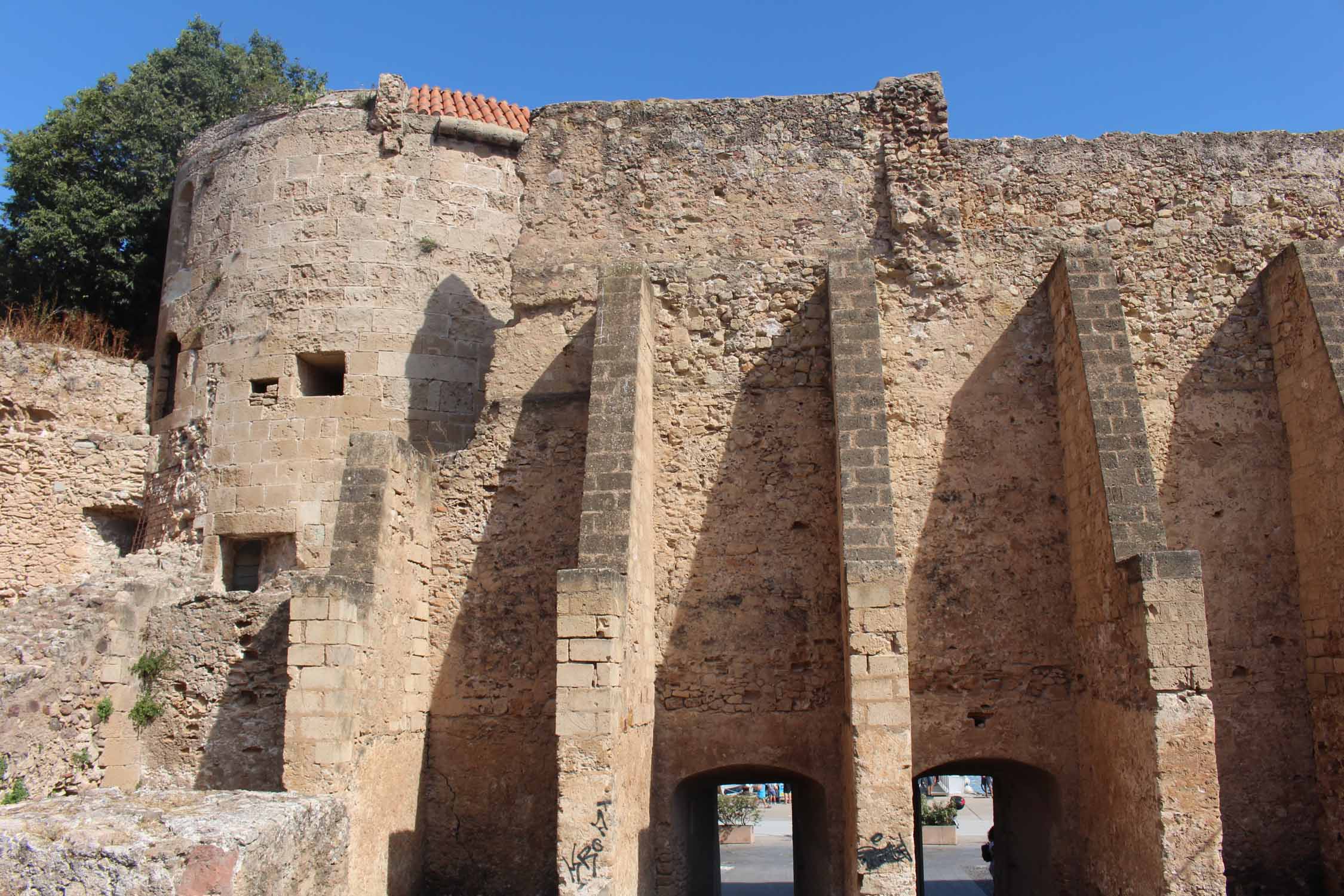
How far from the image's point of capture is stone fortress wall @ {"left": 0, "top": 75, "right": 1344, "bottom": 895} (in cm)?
756

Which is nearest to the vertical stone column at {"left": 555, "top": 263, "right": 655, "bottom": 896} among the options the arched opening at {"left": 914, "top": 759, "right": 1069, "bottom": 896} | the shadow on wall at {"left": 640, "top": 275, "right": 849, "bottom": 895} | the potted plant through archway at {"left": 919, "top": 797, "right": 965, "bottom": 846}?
the shadow on wall at {"left": 640, "top": 275, "right": 849, "bottom": 895}

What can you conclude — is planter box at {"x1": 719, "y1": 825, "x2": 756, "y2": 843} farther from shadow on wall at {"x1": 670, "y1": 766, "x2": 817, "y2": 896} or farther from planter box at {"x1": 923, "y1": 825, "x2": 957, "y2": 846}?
shadow on wall at {"x1": 670, "y1": 766, "x2": 817, "y2": 896}

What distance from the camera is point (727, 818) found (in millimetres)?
23328

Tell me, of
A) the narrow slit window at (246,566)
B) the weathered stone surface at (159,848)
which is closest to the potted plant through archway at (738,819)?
the narrow slit window at (246,566)

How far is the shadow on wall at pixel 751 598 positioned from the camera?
8781 millimetres

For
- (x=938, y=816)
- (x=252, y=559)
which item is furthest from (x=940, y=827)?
(x=252, y=559)

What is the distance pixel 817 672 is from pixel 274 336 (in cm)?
800

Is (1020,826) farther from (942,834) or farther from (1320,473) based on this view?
(942,834)

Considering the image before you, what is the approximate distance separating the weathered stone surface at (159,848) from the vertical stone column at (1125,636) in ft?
18.3

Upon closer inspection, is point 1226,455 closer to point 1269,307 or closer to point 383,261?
point 1269,307

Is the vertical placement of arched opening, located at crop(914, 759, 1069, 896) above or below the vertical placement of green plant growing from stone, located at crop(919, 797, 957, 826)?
above

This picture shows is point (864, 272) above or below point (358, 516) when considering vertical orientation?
above

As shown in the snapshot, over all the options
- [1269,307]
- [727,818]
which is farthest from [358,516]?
[727,818]

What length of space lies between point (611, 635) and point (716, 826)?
5.19 m
